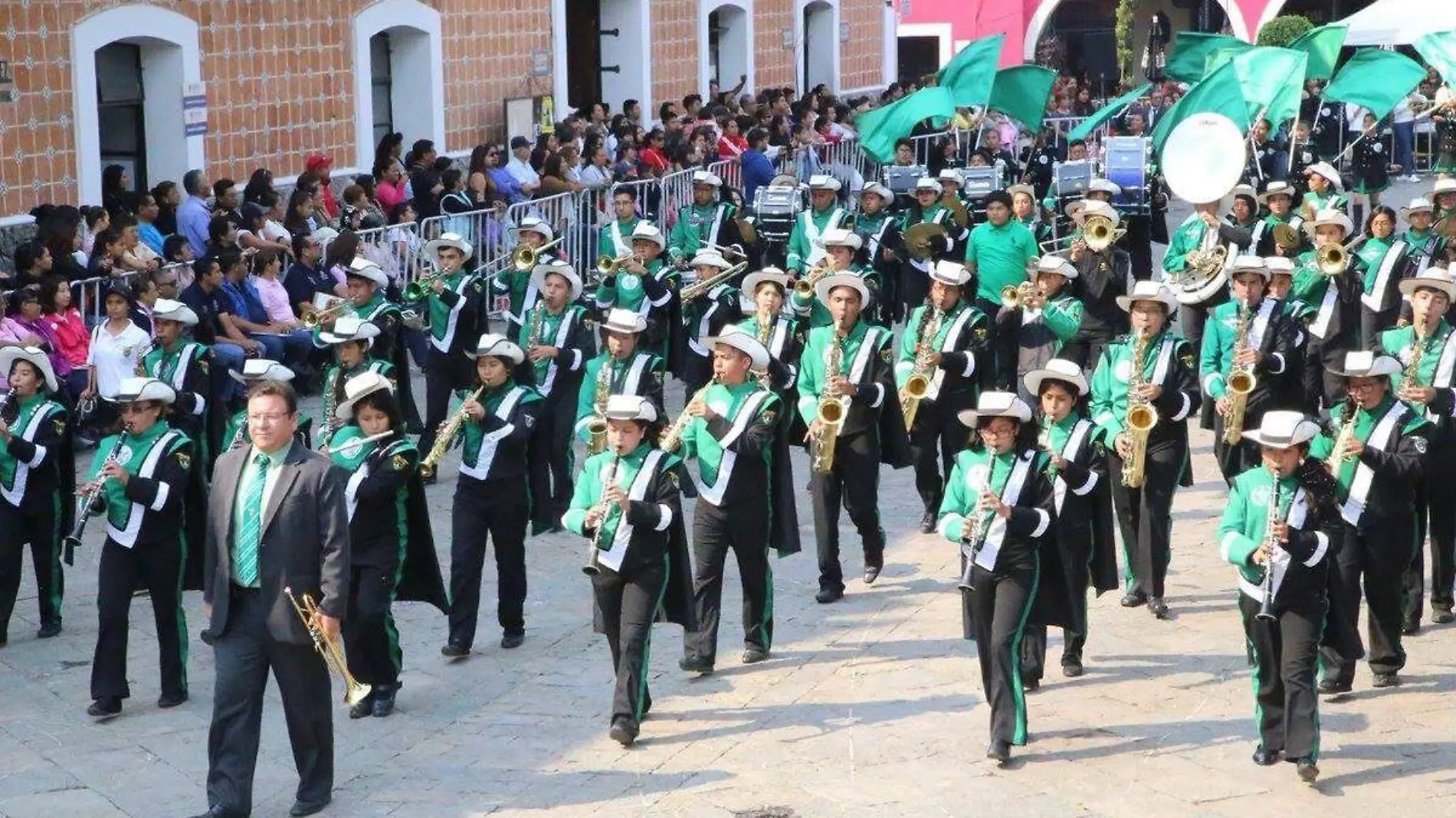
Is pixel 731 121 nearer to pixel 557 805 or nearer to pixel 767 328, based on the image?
pixel 767 328

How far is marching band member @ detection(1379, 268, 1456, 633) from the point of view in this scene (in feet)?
38.3

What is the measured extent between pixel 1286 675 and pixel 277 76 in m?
13.9

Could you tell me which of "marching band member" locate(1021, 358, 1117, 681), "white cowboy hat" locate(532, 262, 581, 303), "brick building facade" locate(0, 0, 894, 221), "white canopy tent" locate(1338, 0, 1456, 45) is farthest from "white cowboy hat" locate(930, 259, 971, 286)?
"white canopy tent" locate(1338, 0, 1456, 45)

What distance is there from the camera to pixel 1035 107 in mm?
22188

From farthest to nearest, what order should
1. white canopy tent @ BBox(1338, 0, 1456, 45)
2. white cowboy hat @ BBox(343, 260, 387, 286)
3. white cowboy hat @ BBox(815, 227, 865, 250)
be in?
1. white canopy tent @ BBox(1338, 0, 1456, 45)
2. white cowboy hat @ BBox(815, 227, 865, 250)
3. white cowboy hat @ BBox(343, 260, 387, 286)

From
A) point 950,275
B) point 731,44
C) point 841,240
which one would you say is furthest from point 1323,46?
point 731,44

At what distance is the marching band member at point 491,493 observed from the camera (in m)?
11.8

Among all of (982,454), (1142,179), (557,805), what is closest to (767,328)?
(982,454)

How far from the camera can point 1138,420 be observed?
469 inches

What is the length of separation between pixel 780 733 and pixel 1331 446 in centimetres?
281

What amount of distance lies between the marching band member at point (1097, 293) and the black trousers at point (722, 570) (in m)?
4.31

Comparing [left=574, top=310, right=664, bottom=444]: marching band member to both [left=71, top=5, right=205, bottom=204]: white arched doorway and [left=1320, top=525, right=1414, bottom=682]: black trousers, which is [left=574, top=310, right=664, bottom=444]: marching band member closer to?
[left=1320, top=525, right=1414, bottom=682]: black trousers

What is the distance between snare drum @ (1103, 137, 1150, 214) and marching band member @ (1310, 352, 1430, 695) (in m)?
9.73

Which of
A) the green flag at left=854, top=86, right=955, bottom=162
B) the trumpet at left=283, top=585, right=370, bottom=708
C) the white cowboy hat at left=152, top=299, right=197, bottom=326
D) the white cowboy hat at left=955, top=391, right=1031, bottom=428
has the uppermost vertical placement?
the green flag at left=854, top=86, right=955, bottom=162
